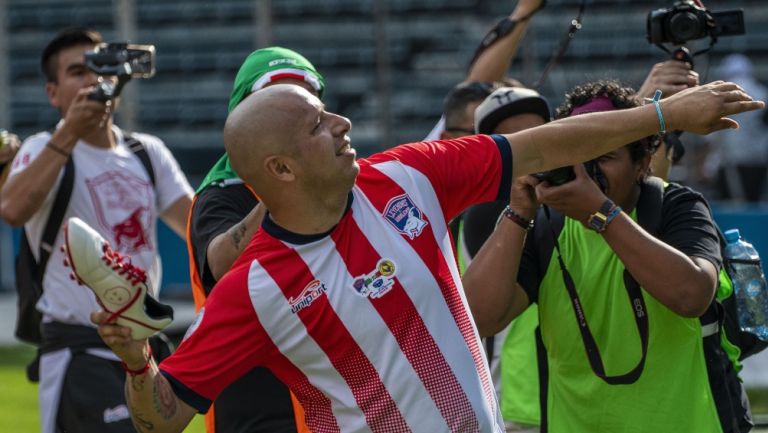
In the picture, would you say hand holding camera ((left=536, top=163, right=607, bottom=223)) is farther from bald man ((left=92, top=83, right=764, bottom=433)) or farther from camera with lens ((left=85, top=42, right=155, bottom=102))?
camera with lens ((left=85, top=42, right=155, bottom=102))

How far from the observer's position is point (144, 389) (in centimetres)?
327

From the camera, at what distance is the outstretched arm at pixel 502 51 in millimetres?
6105

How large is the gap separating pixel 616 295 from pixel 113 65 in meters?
3.05

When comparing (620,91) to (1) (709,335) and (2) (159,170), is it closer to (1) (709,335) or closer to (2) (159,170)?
(1) (709,335)

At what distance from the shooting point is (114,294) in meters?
3.12

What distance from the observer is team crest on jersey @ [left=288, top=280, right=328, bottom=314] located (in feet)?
11.3

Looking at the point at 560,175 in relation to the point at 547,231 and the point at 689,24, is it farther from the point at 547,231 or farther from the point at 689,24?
the point at 689,24

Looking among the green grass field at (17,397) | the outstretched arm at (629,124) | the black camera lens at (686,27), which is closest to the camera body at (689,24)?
the black camera lens at (686,27)

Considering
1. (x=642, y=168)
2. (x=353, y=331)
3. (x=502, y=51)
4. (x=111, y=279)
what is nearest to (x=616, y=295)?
(x=642, y=168)

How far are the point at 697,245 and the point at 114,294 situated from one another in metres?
1.76

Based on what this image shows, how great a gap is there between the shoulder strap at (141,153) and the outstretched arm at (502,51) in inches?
61.4

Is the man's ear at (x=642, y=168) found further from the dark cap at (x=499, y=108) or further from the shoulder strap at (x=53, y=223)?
the shoulder strap at (x=53, y=223)

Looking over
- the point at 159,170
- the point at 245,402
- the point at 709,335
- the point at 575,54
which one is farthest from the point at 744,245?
the point at 575,54

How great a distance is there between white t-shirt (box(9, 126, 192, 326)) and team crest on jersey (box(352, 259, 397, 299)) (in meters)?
2.69
